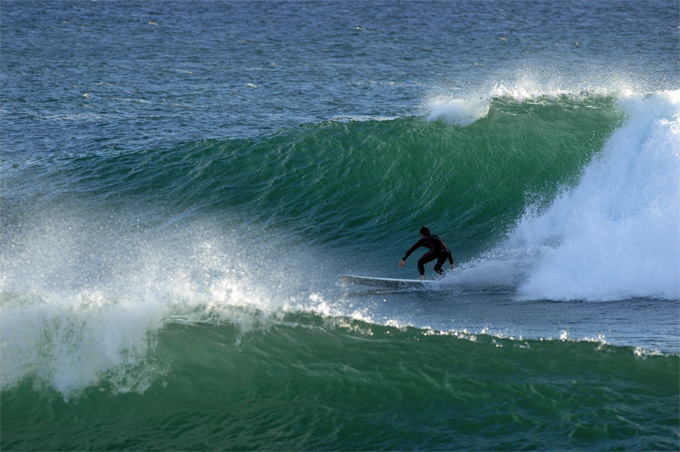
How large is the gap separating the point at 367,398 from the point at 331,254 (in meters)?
6.68

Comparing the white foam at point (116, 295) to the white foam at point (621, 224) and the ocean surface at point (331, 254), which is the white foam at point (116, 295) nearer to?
the ocean surface at point (331, 254)

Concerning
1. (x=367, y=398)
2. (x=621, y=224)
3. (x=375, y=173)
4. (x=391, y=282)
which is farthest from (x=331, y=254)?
(x=367, y=398)

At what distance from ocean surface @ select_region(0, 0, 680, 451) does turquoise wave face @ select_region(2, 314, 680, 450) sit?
0.03 m

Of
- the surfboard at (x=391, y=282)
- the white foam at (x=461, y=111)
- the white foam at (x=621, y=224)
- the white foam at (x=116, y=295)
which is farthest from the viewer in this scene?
the white foam at (x=461, y=111)

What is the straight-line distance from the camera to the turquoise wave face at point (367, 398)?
8.30 m

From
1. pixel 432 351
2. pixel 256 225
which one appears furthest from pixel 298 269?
pixel 432 351

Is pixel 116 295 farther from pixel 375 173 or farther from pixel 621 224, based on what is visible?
pixel 621 224

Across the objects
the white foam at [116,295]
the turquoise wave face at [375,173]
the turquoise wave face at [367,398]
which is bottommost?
the turquoise wave face at [367,398]

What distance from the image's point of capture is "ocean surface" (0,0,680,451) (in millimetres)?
8859

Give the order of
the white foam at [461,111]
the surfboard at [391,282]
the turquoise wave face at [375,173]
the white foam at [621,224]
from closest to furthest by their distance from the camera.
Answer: the white foam at [621,224] → the surfboard at [391,282] → the turquoise wave face at [375,173] → the white foam at [461,111]

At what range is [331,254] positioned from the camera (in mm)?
15539

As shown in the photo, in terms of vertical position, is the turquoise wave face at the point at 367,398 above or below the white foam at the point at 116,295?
below

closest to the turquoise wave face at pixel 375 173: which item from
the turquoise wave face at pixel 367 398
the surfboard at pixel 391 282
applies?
the surfboard at pixel 391 282

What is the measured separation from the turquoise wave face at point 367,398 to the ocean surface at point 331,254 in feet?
0.11
